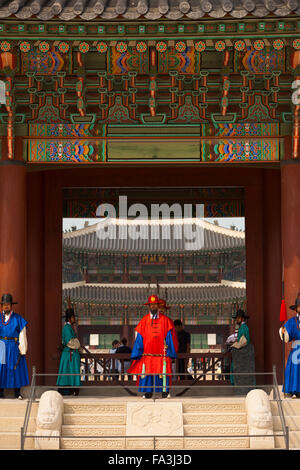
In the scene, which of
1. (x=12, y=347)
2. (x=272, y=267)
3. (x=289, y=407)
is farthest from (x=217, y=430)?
(x=272, y=267)

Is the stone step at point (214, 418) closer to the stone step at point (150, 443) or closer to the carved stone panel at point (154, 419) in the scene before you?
the carved stone panel at point (154, 419)

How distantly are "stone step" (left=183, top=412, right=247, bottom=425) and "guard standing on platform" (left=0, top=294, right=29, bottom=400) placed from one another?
8.53ft

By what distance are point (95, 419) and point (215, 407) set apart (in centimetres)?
163

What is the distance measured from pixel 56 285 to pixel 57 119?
339 centimetres

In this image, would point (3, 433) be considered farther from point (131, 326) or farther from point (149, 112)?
point (131, 326)

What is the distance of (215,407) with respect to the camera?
11820mm

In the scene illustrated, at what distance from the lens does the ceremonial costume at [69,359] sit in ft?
46.1

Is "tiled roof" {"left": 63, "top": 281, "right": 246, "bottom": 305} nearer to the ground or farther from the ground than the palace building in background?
nearer to the ground

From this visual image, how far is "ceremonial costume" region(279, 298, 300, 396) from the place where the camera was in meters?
12.4

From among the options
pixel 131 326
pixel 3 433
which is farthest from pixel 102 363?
pixel 131 326

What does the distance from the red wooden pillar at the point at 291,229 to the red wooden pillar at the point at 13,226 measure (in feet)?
12.9

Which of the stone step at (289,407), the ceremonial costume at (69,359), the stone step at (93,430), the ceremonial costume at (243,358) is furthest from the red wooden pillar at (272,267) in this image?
the stone step at (93,430)

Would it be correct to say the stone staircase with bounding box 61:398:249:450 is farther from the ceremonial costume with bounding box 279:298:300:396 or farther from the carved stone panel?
the ceremonial costume with bounding box 279:298:300:396

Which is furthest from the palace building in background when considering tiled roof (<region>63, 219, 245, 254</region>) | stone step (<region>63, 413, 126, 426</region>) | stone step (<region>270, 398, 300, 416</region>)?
stone step (<region>63, 413, 126, 426</region>)
